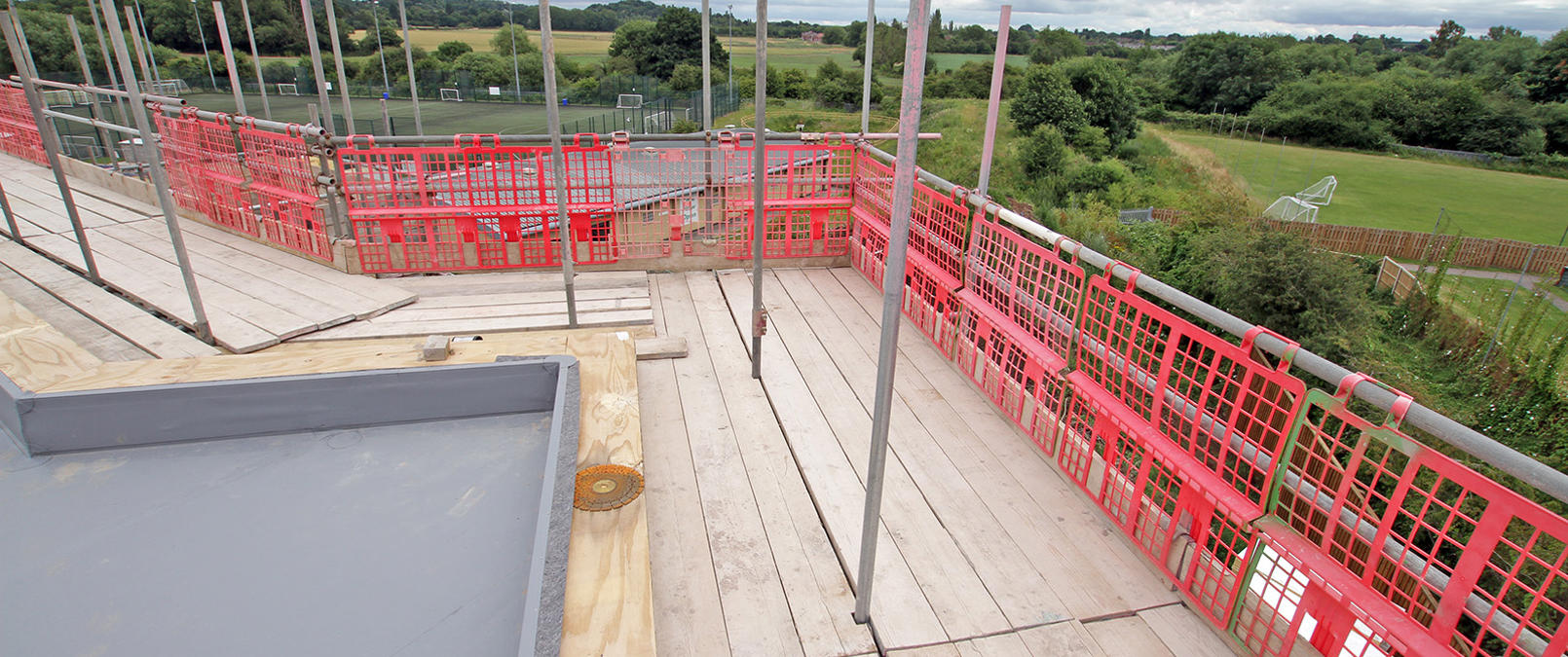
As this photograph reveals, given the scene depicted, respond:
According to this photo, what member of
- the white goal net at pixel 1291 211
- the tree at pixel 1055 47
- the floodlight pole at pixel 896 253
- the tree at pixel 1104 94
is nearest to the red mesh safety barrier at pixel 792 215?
the floodlight pole at pixel 896 253

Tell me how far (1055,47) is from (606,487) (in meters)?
69.4

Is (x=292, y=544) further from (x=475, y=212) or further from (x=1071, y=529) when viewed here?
(x=475, y=212)

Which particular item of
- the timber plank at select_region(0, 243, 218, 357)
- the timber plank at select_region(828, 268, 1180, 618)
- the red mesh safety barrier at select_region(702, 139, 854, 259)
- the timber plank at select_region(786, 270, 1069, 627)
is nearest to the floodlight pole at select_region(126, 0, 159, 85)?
the timber plank at select_region(0, 243, 218, 357)

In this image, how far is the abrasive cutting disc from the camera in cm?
307

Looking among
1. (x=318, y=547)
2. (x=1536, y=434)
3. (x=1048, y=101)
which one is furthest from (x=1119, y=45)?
(x=318, y=547)

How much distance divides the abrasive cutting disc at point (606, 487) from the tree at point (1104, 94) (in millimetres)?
46490

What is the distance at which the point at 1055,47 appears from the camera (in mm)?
63719

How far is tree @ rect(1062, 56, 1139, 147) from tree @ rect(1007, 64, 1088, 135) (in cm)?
131

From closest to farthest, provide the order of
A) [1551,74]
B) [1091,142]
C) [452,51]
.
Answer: [1091,142] → [1551,74] → [452,51]

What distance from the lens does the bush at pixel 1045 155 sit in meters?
38.4

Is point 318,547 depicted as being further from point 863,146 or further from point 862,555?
point 863,146

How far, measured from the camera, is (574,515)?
9.82 ft

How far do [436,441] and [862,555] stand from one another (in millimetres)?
2189

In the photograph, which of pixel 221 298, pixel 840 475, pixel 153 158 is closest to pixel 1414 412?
pixel 840 475
